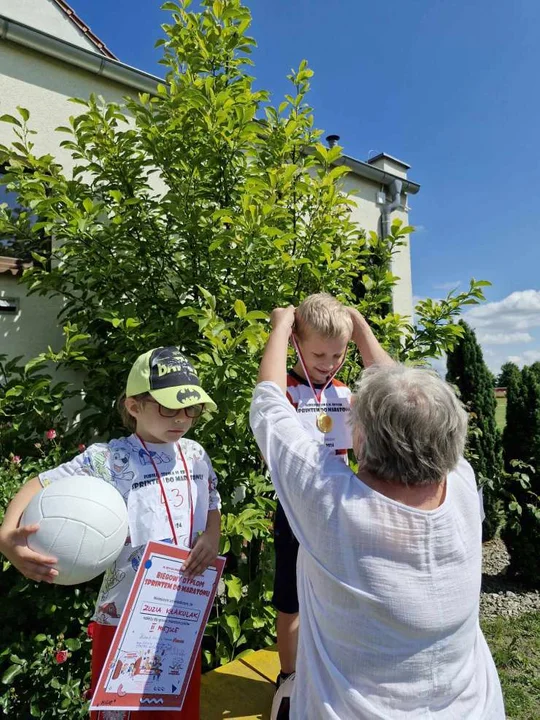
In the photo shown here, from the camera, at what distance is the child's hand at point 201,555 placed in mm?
1670

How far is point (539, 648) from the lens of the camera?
12.4 feet

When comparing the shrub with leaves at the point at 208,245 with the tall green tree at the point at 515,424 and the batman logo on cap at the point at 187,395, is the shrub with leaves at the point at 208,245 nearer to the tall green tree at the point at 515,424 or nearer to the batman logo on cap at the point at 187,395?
the batman logo on cap at the point at 187,395

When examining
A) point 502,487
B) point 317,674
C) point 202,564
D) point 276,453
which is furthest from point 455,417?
point 502,487

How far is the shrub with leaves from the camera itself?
2.57m

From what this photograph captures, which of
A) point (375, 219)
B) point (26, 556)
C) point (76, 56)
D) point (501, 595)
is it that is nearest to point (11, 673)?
point (26, 556)

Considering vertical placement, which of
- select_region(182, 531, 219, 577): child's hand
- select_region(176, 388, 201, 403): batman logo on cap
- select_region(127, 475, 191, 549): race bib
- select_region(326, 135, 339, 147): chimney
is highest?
select_region(326, 135, 339, 147): chimney

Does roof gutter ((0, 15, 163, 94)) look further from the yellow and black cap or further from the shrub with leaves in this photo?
the yellow and black cap

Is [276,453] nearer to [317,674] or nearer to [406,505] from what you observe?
[406,505]

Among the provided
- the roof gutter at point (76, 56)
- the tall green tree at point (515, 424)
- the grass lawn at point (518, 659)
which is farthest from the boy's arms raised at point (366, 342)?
the tall green tree at point (515, 424)

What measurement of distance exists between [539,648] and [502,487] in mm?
1869

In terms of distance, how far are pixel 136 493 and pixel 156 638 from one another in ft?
1.53

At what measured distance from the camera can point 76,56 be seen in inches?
156

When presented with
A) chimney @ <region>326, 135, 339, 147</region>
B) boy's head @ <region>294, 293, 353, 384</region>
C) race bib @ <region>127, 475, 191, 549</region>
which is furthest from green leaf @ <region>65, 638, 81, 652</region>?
chimney @ <region>326, 135, 339, 147</region>

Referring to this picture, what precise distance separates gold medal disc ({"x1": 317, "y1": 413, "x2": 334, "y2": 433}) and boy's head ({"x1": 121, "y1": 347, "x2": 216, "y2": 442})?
0.48 m
